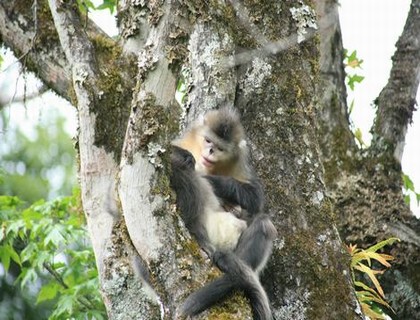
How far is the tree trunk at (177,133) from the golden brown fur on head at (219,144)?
0.07 meters

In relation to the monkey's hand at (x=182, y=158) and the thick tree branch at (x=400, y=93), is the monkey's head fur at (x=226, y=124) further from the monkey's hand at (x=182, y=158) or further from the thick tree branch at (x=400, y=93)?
the thick tree branch at (x=400, y=93)

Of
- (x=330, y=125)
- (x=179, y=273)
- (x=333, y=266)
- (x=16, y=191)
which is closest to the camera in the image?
(x=179, y=273)

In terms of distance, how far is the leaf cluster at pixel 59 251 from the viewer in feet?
16.9

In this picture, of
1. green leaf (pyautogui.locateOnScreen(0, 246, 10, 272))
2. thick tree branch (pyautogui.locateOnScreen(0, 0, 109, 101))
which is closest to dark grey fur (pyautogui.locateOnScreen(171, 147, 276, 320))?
thick tree branch (pyautogui.locateOnScreen(0, 0, 109, 101))

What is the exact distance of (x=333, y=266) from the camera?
3.68 m

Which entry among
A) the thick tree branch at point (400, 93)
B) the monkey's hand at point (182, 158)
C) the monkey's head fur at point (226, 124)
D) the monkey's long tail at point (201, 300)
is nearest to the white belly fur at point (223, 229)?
the monkey's hand at point (182, 158)

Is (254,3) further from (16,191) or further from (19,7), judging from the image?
(16,191)

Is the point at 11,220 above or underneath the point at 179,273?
above

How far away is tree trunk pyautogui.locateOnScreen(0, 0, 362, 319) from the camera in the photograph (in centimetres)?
299

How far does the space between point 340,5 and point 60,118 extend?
39.8 ft

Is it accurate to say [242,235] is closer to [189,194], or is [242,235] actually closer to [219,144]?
[189,194]

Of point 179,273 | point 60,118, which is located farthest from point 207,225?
point 60,118

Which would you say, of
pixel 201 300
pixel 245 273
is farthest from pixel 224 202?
pixel 201 300

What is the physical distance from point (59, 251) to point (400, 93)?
7.86 feet
